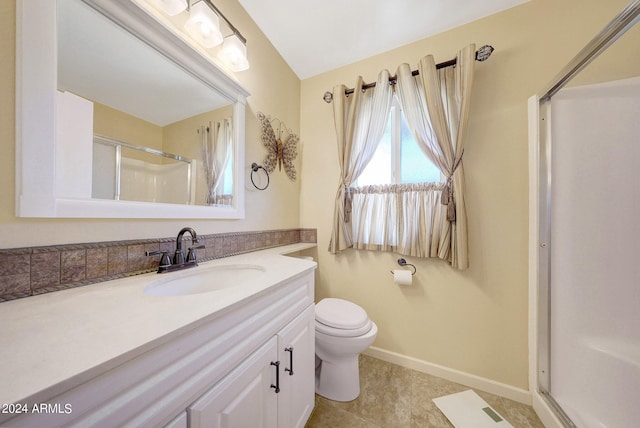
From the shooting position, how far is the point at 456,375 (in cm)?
137

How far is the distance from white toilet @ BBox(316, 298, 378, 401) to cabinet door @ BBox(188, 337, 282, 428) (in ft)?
1.58

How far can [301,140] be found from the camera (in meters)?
1.92

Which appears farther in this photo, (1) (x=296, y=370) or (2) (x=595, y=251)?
(2) (x=595, y=251)

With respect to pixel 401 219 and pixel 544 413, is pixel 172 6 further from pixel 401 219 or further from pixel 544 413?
pixel 544 413

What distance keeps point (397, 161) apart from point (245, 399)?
1.59 metres

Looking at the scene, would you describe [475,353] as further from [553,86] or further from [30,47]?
[30,47]

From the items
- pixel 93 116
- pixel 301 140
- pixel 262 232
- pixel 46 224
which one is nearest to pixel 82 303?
pixel 46 224

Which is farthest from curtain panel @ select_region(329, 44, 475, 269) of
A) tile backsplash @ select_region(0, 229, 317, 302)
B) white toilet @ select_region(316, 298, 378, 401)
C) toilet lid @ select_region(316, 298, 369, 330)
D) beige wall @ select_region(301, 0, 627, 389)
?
tile backsplash @ select_region(0, 229, 317, 302)

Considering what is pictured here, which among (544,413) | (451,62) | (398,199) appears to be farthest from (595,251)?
(451,62)

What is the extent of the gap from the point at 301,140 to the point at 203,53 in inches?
39.1

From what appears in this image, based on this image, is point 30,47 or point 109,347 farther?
point 30,47

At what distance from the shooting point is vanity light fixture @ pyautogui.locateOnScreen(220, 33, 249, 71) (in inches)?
45.3

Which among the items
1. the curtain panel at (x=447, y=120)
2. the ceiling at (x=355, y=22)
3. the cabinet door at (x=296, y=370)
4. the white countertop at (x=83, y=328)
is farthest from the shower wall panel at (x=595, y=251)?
the white countertop at (x=83, y=328)

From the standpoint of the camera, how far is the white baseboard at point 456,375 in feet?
4.06
